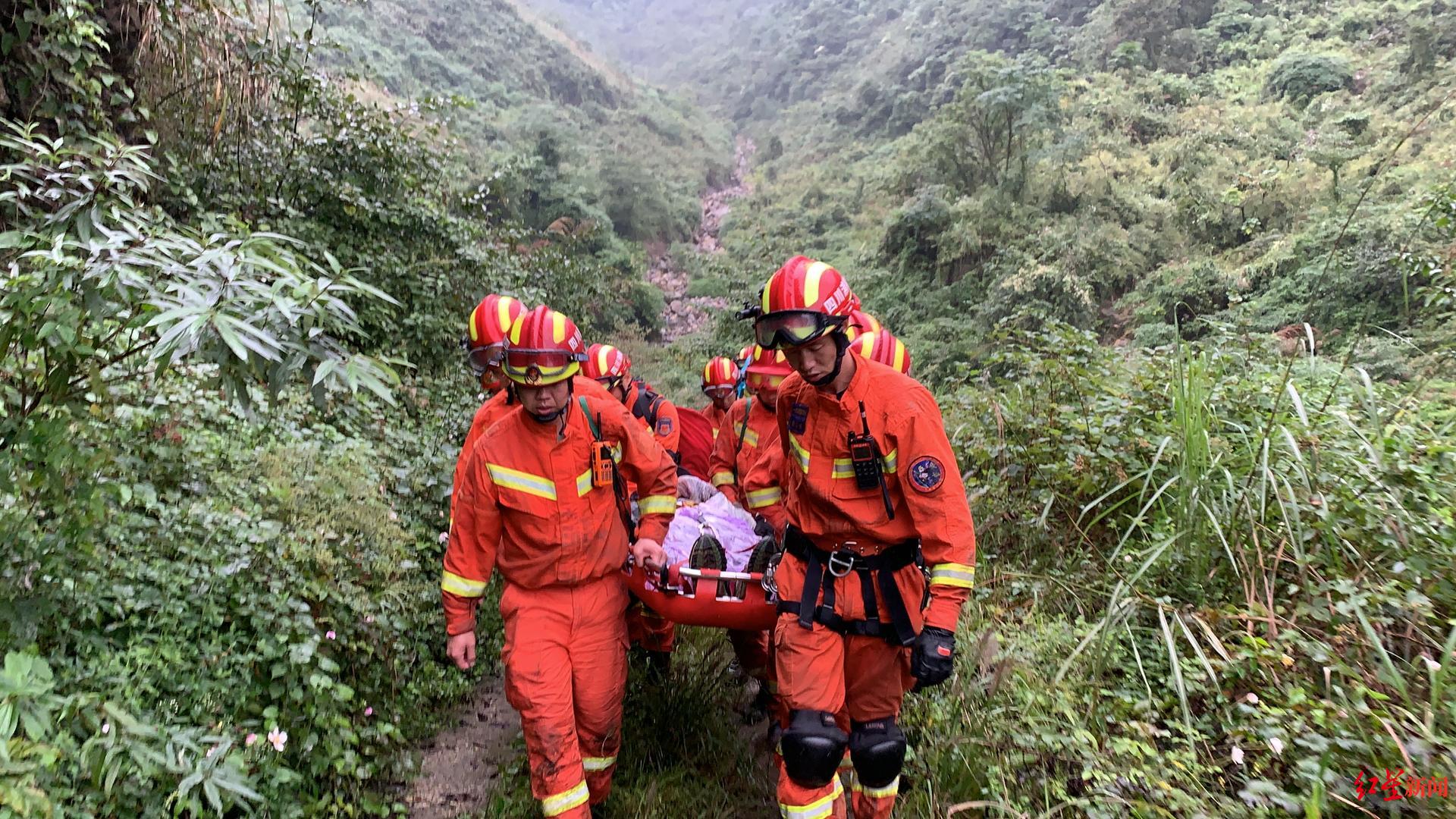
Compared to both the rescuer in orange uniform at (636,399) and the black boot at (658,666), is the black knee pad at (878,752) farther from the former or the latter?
the rescuer in orange uniform at (636,399)

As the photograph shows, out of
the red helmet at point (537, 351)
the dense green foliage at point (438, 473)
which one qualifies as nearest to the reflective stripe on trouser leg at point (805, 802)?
the dense green foliage at point (438, 473)

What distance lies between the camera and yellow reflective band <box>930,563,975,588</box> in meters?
2.60

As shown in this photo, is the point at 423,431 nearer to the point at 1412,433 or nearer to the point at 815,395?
the point at 815,395

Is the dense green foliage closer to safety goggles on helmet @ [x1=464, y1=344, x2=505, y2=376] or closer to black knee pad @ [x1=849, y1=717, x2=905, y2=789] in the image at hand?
black knee pad @ [x1=849, y1=717, x2=905, y2=789]

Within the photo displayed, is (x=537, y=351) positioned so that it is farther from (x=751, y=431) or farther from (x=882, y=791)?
(x=882, y=791)

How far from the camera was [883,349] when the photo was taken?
13.2 feet

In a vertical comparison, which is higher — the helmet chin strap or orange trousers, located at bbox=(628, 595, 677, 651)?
the helmet chin strap

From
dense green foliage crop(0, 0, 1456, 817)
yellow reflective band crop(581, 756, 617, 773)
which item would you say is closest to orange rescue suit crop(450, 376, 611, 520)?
dense green foliage crop(0, 0, 1456, 817)

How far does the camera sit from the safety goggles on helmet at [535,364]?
9.62 feet

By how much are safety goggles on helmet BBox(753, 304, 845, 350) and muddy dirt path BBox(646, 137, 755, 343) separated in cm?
1447

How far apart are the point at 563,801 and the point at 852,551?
4.96 ft

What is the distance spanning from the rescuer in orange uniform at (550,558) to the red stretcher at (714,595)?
13cm

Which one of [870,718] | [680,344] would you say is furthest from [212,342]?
[680,344]

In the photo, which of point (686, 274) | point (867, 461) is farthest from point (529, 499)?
point (686, 274)
